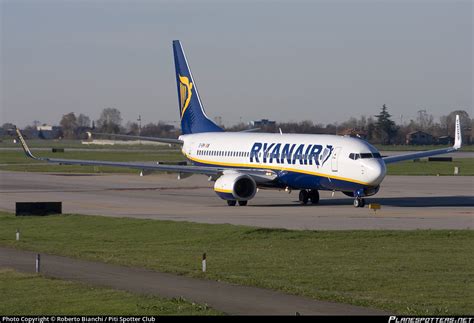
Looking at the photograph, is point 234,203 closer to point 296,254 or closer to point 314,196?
point 314,196

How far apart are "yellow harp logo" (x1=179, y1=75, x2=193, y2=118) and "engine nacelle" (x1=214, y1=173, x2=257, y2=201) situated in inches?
497

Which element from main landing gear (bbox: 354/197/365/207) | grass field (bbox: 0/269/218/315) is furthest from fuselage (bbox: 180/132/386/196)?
grass field (bbox: 0/269/218/315)

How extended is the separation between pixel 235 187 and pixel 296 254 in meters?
20.4

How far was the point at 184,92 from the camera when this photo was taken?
63.8 metres

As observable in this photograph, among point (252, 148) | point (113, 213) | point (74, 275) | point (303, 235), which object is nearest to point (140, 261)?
point (74, 275)

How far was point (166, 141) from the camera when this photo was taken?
63531 millimetres

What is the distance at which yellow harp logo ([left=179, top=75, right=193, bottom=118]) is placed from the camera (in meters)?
63.3

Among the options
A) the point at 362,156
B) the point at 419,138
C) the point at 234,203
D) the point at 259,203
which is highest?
the point at 419,138

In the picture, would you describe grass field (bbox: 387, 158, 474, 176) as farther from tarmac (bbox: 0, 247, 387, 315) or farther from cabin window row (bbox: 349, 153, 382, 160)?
tarmac (bbox: 0, 247, 387, 315)

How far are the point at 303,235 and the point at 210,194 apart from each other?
2565 cm

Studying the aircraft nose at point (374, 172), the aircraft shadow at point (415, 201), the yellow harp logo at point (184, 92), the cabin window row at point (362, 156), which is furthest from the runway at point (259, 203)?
the yellow harp logo at point (184, 92)

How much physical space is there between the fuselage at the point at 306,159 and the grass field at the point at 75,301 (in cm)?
2596

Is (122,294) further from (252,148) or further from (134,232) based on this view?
(252,148)

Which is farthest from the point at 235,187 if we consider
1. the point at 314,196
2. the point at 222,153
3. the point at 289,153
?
the point at 222,153
